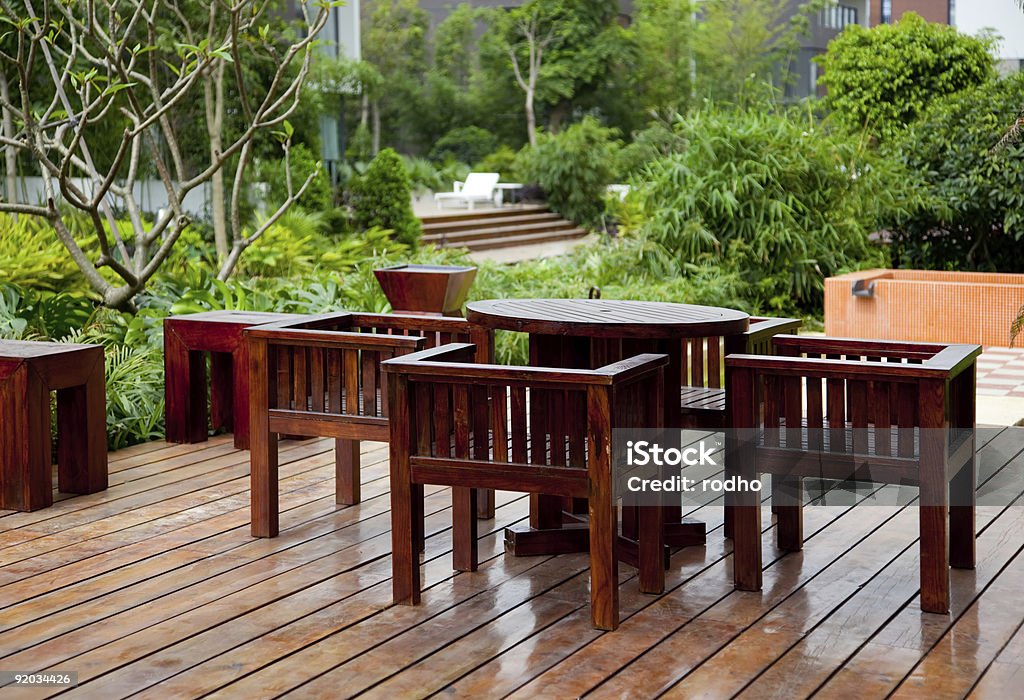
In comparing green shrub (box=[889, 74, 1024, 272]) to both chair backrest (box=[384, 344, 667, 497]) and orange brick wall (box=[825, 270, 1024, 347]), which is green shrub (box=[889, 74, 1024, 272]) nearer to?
orange brick wall (box=[825, 270, 1024, 347])

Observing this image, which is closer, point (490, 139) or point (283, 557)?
point (283, 557)

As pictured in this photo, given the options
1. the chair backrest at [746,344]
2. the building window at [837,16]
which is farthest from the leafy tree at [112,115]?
the building window at [837,16]

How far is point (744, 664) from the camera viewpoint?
291cm

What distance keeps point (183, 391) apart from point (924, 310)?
581 cm

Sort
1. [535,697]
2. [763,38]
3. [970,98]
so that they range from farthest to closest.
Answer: [763,38], [970,98], [535,697]

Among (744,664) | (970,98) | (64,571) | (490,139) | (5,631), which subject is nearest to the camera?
(744,664)

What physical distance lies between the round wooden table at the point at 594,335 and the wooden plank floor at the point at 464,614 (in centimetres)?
10

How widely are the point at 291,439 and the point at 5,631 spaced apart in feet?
8.57

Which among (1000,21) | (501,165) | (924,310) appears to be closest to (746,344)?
(924,310)

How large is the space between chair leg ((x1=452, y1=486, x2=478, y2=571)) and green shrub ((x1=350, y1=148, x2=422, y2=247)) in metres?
11.3

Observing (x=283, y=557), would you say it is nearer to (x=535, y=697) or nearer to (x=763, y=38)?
(x=535, y=697)

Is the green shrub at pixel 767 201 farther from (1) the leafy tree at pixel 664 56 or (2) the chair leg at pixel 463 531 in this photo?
(1) the leafy tree at pixel 664 56

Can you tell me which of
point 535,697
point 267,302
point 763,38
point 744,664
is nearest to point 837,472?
point 744,664

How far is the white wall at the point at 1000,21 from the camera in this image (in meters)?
13.5
